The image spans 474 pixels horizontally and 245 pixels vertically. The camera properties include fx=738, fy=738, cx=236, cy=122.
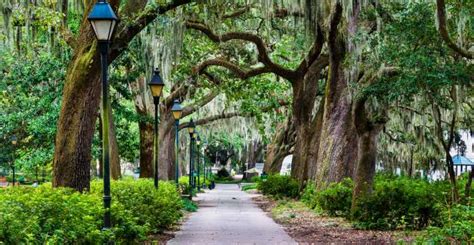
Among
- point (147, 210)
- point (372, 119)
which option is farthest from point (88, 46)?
point (372, 119)

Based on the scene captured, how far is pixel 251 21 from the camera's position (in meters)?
25.0

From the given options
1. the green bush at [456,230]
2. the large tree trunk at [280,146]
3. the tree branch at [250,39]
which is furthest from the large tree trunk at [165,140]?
Answer: the green bush at [456,230]

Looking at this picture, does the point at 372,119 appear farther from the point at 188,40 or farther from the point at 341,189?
the point at 188,40

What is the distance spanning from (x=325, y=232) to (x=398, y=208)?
1557 mm

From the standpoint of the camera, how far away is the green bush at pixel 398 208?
14.6 metres

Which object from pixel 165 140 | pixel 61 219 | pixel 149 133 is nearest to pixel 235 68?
pixel 149 133

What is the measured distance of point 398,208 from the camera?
14.9 m

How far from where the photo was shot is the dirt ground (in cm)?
1313

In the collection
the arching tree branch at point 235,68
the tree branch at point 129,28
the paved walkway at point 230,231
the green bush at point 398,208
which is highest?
the arching tree branch at point 235,68

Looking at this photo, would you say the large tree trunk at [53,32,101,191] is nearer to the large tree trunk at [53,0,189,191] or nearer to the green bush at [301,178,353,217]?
the large tree trunk at [53,0,189,191]

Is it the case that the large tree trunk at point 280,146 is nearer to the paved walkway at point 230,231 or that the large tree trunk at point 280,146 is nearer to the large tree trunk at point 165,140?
the large tree trunk at point 165,140

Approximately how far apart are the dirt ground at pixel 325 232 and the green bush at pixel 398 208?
16.5 inches

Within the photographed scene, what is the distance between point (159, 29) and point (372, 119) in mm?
7153

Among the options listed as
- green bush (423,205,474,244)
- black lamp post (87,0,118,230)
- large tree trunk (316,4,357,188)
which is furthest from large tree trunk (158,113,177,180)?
green bush (423,205,474,244)
